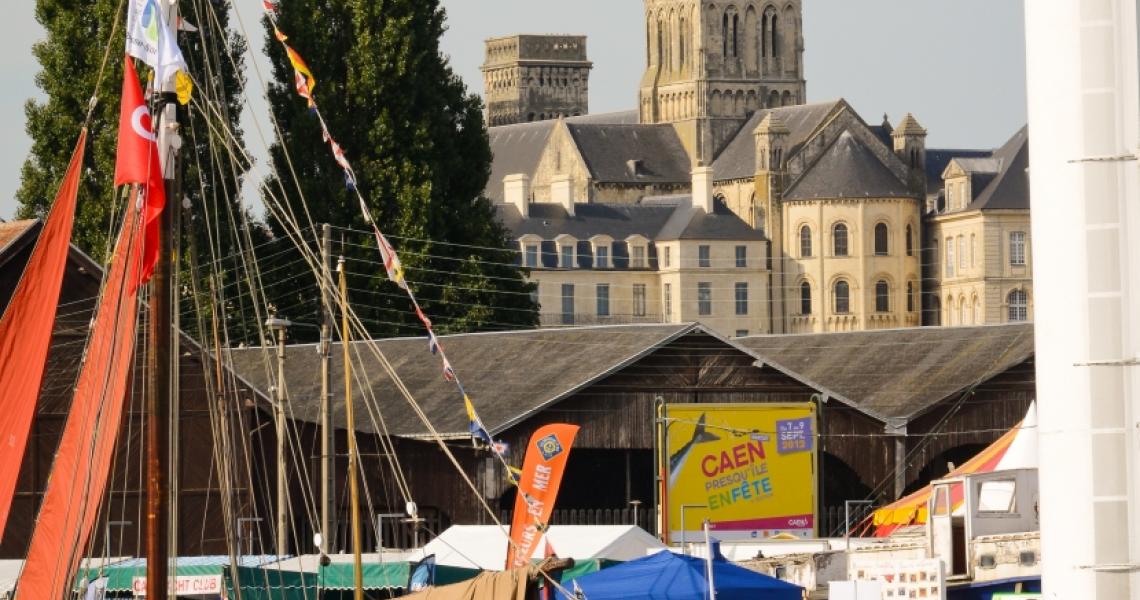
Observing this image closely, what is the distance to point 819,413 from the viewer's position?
41.8 m

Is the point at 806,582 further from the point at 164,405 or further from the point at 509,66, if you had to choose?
the point at 509,66

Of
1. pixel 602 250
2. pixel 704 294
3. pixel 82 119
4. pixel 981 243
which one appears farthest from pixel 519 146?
pixel 82 119

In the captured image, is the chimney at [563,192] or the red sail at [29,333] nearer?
the red sail at [29,333]

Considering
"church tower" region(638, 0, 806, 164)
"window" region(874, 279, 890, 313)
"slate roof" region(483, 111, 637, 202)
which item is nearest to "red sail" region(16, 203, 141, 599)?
"window" region(874, 279, 890, 313)

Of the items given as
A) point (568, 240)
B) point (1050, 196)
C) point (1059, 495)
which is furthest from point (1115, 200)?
point (568, 240)

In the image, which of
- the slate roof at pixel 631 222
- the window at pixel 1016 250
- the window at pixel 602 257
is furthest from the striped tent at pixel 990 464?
the window at pixel 602 257

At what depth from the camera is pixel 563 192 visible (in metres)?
136

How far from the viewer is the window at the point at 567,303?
5133 inches

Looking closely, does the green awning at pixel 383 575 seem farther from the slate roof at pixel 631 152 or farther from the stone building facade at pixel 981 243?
the slate roof at pixel 631 152

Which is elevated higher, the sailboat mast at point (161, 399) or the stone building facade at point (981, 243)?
the stone building facade at point (981, 243)

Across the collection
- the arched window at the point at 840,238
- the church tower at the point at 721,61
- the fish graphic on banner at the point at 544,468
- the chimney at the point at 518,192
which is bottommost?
the fish graphic on banner at the point at 544,468

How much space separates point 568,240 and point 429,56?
234 feet

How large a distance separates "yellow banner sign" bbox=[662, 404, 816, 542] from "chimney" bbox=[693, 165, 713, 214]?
305 feet

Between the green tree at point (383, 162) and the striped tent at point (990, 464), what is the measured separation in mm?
25780
